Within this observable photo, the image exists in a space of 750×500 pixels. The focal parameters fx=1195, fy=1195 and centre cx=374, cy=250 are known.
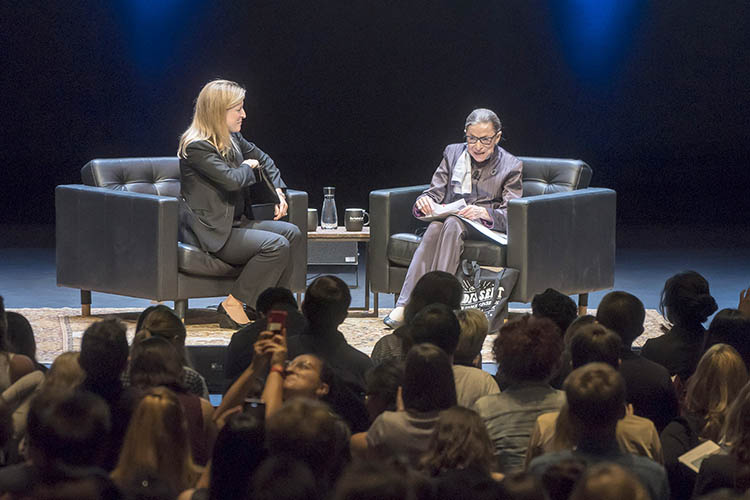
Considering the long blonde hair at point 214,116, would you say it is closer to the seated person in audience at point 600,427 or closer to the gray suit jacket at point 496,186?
the gray suit jacket at point 496,186

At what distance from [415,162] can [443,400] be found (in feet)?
23.4

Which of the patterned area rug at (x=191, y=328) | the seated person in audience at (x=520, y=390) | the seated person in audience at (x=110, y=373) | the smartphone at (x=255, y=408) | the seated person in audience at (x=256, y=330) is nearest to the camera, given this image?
the smartphone at (x=255, y=408)

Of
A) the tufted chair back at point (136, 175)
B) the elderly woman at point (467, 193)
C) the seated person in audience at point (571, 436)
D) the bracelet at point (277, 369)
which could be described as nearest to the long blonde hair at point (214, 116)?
the tufted chair back at point (136, 175)

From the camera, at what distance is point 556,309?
364 centimetres

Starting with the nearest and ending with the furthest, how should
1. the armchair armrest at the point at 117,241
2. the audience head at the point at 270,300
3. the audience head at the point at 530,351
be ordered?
the audience head at the point at 530,351, the audience head at the point at 270,300, the armchair armrest at the point at 117,241

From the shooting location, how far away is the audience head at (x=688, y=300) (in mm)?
3631

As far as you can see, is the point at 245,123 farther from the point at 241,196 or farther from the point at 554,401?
the point at 554,401

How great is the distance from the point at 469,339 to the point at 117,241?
2.91 metres

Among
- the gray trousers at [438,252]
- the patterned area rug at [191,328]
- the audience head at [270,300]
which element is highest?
the gray trousers at [438,252]

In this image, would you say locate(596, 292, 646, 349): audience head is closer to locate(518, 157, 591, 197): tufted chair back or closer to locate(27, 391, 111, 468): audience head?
locate(27, 391, 111, 468): audience head

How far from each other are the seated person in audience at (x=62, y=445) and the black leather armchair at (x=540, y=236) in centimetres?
381

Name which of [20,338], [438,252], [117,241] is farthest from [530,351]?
[117,241]

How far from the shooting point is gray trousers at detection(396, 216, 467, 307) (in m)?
5.75

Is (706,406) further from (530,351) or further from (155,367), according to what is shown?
(155,367)
